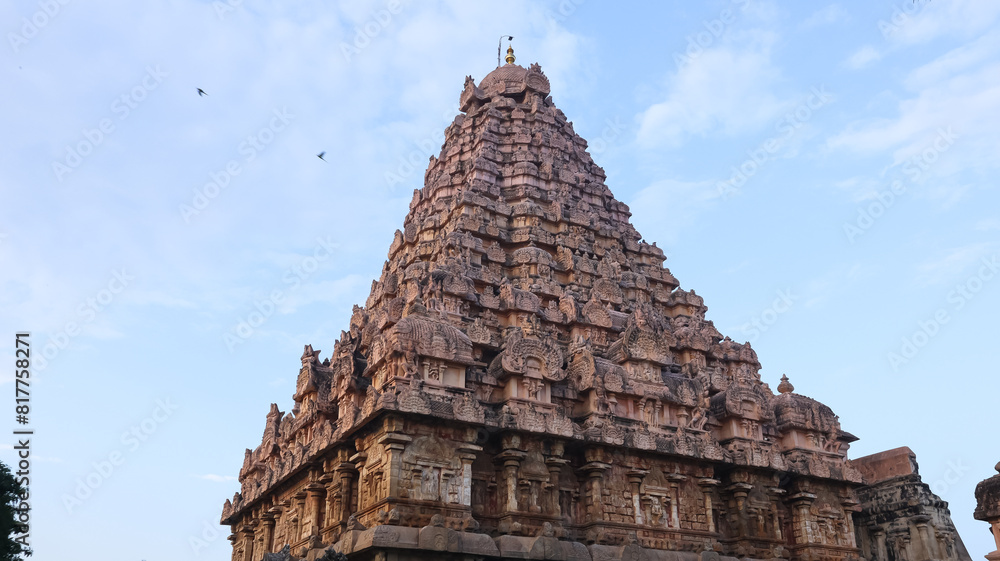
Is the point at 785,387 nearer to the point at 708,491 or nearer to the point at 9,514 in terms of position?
the point at 708,491

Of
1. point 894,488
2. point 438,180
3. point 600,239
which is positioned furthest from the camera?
point 438,180

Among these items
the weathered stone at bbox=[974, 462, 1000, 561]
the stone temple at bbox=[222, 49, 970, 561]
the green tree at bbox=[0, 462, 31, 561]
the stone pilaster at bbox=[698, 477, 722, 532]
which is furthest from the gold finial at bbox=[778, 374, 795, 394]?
the green tree at bbox=[0, 462, 31, 561]

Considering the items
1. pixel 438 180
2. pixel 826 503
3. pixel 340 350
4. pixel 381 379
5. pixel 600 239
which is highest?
pixel 438 180

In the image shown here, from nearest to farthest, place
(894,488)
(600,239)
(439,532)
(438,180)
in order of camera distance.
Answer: (439,532) → (894,488) → (600,239) → (438,180)

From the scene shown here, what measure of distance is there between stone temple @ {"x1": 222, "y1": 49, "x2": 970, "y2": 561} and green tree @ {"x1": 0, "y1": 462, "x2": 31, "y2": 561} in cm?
728

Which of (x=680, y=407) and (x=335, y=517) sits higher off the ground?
(x=680, y=407)

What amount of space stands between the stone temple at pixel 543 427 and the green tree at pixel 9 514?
7.28 m

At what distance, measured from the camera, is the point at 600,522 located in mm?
20688

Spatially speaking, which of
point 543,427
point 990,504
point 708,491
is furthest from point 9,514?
point 990,504

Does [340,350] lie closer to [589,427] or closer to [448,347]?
[448,347]

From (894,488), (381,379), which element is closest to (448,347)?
(381,379)

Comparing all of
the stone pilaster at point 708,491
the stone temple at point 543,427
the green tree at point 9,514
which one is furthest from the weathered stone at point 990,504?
the green tree at point 9,514

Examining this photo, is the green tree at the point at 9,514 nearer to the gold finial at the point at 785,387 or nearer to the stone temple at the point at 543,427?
the stone temple at the point at 543,427

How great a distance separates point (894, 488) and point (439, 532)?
18.6m
